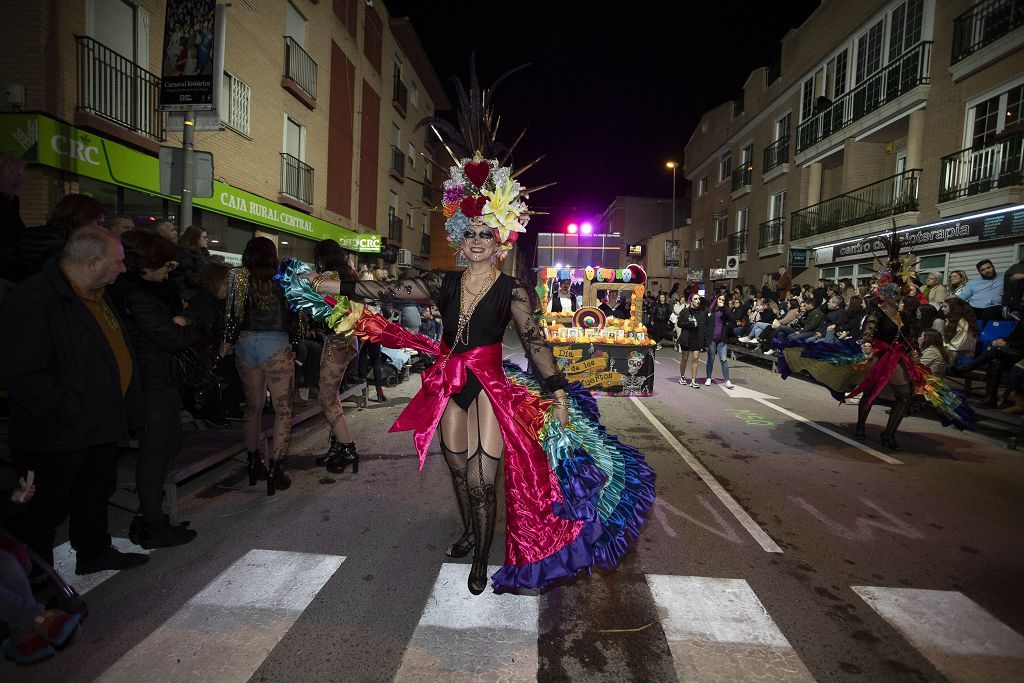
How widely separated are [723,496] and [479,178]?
3622 mm

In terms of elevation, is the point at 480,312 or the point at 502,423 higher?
the point at 480,312

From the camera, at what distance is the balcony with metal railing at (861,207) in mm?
17578

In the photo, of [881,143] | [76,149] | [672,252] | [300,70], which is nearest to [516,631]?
[76,149]

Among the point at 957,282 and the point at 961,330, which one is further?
the point at 957,282

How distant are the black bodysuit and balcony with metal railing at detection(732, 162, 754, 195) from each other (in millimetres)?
30290

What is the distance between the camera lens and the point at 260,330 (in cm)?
466

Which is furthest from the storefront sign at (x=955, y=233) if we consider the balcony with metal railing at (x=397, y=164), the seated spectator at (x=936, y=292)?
the balcony with metal railing at (x=397, y=164)

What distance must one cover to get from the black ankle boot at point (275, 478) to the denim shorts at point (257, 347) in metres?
0.92

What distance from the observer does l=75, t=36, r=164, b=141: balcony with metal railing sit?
9.70 m

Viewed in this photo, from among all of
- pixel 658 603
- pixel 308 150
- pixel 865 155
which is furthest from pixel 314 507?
pixel 865 155

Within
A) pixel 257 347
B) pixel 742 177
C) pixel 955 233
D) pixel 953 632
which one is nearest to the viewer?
pixel 953 632

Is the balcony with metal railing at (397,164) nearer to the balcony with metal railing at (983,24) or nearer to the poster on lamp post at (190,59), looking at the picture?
the poster on lamp post at (190,59)

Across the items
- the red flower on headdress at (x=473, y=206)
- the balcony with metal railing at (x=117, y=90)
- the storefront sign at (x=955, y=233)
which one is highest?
the balcony with metal railing at (x=117, y=90)

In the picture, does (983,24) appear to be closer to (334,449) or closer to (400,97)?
(334,449)
